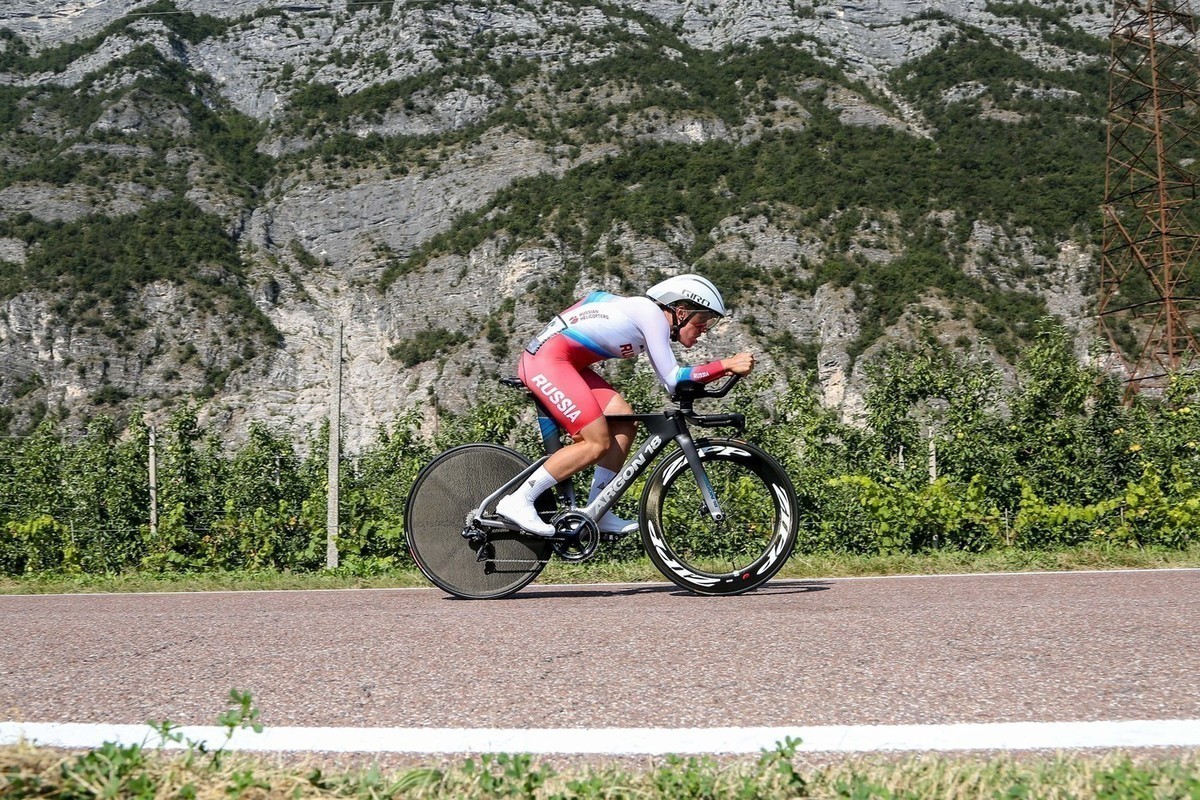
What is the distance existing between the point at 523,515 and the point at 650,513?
2.23 ft

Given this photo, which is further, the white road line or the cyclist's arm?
the cyclist's arm

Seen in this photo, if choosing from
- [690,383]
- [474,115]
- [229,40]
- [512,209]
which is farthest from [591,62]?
[690,383]

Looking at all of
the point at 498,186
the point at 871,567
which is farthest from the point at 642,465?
the point at 498,186

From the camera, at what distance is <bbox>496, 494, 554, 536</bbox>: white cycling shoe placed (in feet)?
16.7

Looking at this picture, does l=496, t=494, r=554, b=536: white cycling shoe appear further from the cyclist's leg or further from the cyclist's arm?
the cyclist's arm

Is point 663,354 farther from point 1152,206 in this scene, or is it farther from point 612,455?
point 1152,206

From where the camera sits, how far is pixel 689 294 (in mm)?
5066

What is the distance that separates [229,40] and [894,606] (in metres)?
135

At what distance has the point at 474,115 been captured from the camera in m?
105

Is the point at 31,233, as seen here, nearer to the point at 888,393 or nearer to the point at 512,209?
the point at 512,209

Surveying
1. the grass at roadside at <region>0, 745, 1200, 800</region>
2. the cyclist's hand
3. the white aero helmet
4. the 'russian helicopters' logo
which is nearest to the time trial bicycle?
the 'russian helicopters' logo

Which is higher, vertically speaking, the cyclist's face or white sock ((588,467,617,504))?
the cyclist's face

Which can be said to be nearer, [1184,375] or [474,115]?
[1184,375]

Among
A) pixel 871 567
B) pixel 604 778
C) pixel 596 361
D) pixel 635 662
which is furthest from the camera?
pixel 871 567
